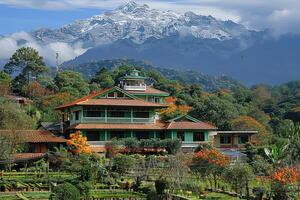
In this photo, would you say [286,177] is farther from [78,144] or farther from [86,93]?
[86,93]

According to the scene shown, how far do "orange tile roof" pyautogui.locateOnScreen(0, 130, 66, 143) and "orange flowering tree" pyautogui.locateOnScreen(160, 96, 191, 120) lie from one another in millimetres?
17346

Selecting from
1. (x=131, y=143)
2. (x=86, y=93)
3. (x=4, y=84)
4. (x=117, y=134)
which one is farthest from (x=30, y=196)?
(x=86, y=93)

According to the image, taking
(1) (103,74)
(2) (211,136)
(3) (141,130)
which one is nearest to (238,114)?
(2) (211,136)

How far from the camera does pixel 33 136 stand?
170ft

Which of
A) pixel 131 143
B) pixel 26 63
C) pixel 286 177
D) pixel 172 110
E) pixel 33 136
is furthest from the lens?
pixel 26 63

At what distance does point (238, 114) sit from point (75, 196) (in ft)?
163

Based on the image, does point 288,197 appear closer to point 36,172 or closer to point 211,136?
point 36,172

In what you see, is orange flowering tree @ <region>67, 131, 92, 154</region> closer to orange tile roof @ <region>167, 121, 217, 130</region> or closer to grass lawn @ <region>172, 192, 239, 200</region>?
orange tile roof @ <region>167, 121, 217, 130</region>

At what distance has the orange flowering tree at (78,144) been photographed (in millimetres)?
50875

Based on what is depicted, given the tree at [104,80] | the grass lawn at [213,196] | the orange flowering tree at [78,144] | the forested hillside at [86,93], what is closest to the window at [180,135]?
the forested hillside at [86,93]

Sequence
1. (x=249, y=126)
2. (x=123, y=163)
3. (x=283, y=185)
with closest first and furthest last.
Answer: (x=283, y=185), (x=123, y=163), (x=249, y=126)

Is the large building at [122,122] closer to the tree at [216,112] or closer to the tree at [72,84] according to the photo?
the tree at [216,112]

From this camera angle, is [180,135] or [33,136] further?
[180,135]

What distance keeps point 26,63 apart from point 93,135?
37.1 meters
